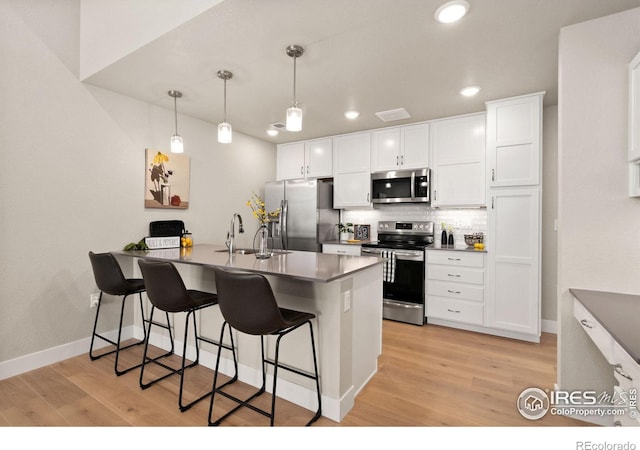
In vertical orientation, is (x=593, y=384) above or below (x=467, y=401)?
above

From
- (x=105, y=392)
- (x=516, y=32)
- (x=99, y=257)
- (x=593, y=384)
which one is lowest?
(x=105, y=392)

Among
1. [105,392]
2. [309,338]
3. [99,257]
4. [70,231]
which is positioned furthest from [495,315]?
[70,231]

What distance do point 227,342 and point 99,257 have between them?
4.09 ft

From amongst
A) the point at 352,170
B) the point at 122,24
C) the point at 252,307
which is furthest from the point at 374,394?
the point at 122,24

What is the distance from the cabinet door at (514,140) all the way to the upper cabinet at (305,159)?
214 centimetres

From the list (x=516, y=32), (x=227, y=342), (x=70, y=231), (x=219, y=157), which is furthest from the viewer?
(x=219, y=157)

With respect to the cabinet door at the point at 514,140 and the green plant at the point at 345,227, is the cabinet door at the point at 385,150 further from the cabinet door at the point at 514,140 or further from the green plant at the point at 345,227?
the cabinet door at the point at 514,140

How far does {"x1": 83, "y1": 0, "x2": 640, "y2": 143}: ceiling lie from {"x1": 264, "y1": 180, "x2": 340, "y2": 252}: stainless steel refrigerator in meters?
1.20

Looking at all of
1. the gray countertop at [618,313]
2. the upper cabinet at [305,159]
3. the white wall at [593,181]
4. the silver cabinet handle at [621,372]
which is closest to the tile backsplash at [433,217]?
the upper cabinet at [305,159]

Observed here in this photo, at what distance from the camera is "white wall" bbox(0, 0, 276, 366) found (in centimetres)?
250

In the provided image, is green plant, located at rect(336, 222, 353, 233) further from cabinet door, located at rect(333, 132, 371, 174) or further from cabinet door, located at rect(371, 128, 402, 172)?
cabinet door, located at rect(371, 128, 402, 172)

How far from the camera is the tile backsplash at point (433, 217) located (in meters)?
4.01

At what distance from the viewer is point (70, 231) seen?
2.85 m
